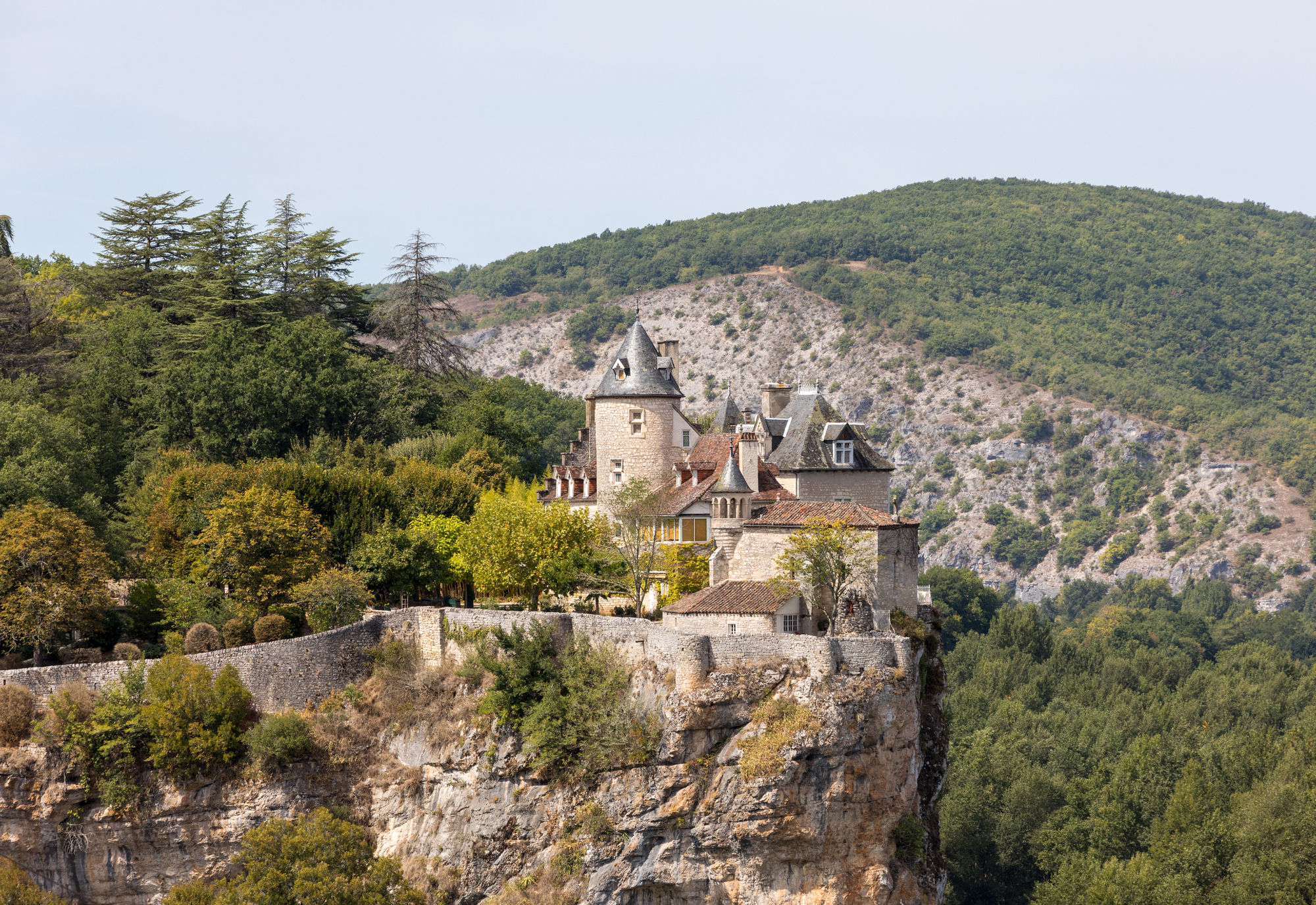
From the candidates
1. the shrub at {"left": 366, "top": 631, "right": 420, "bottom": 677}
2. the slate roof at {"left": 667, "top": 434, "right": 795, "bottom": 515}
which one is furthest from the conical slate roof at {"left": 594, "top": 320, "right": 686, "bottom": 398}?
the shrub at {"left": 366, "top": 631, "right": 420, "bottom": 677}

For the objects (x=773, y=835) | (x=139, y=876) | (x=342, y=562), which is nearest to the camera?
(x=773, y=835)

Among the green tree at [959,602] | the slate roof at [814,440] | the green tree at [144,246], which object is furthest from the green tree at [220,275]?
the green tree at [959,602]

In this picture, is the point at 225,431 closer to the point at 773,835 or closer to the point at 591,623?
the point at 591,623

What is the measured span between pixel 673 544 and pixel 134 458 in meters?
33.1

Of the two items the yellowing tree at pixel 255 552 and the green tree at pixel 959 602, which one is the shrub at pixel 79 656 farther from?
the green tree at pixel 959 602

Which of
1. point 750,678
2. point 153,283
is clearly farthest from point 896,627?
point 153,283

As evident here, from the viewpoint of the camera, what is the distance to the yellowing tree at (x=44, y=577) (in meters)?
56.7

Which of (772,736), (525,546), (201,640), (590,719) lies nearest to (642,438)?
(525,546)

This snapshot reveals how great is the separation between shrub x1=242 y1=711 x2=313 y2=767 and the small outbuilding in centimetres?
1514

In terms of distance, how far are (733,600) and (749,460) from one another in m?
7.55

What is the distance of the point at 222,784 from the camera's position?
56.0m

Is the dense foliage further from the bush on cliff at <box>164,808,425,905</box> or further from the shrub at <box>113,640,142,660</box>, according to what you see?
the shrub at <box>113,640,142,660</box>

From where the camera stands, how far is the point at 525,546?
61562 millimetres

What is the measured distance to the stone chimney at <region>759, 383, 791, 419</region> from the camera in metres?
69.0
